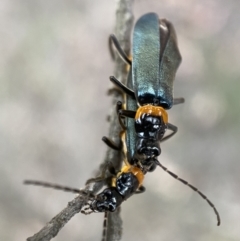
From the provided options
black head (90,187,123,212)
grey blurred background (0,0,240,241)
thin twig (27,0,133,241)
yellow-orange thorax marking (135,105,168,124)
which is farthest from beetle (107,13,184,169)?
grey blurred background (0,0,240,241)

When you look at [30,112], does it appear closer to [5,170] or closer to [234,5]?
[5,170]

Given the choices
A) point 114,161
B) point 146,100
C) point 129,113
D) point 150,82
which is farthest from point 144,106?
point 114,161

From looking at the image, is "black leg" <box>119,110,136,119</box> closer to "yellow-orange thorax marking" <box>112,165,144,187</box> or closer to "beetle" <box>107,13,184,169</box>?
"beetle" <box>107,13,184,169</box>

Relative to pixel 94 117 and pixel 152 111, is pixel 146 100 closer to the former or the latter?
pixel 152 111

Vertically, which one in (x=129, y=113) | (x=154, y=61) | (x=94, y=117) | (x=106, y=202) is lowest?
(x=106, y=202)

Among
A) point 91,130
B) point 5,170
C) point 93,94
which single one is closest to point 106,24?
point 93,94

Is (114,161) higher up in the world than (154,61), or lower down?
lower down
